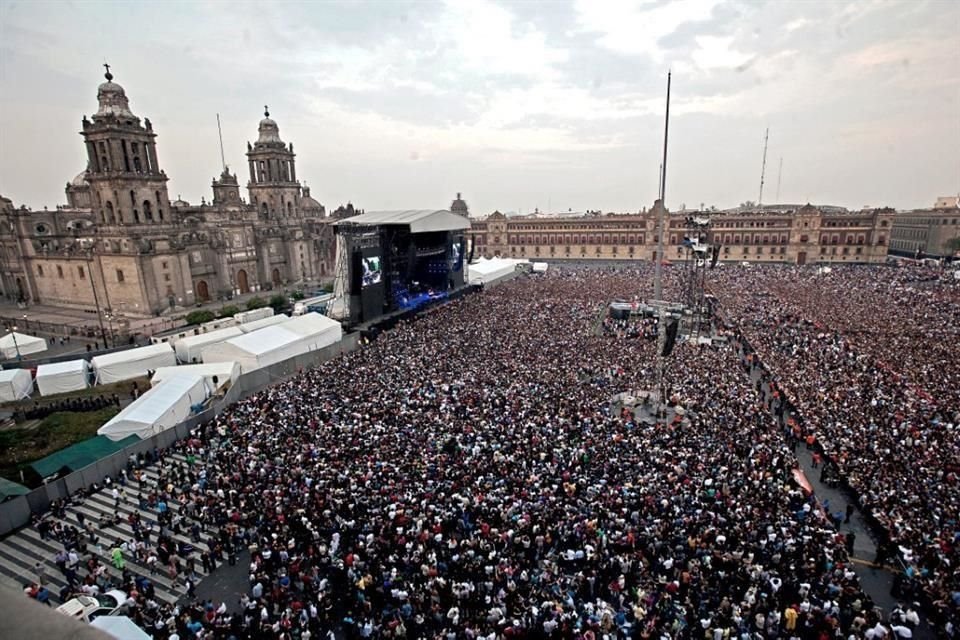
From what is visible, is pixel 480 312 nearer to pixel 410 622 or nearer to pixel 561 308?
pixel 561 308

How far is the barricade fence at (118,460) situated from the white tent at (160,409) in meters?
0.57

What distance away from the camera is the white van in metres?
9.89

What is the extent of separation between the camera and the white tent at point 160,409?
1752 centimetres

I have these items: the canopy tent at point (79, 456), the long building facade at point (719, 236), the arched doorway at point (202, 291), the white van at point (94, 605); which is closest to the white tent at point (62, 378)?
the canopy tent at point (79, 456)

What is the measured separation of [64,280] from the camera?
44.1m

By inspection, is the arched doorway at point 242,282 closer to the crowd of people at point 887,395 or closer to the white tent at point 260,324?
the white tent at point 260,324

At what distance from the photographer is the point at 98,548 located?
13.2m

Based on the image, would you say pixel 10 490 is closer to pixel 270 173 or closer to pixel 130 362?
pixel 130 362

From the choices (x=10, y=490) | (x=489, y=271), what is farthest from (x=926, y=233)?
(x=10, y=490)

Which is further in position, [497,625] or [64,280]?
[64,280]

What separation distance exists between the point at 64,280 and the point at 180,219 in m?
10.5

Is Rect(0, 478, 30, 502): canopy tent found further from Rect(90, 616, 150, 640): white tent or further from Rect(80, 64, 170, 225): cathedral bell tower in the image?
Rect(80, 64, 170, 225): cathedral bell tower

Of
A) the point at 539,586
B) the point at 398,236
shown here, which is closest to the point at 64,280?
the point at 398,236

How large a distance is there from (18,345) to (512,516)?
32.0m
